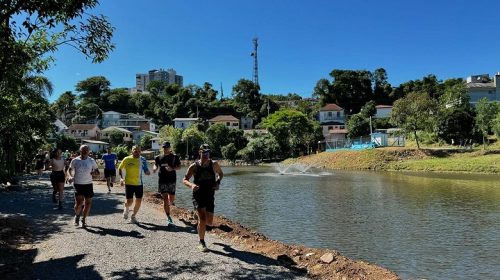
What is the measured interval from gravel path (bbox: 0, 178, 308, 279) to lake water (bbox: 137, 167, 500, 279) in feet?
12.3

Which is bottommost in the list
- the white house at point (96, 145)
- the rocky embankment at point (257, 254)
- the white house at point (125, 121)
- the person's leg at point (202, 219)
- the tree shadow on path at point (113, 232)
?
the rocky embankment at point (257, 254)

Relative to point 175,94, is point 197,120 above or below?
below

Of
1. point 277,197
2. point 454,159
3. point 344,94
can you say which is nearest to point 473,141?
point 454,159

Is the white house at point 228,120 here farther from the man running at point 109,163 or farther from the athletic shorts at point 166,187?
the athletic shorts at point 166,187

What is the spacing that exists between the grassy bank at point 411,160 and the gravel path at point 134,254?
41.4m

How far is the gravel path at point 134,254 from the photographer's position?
783 centimetres

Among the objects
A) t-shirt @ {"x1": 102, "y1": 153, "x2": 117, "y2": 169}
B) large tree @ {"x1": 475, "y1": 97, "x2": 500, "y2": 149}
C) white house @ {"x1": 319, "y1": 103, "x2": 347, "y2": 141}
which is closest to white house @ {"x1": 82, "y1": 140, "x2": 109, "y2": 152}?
white house @ {"x1": 319, "y1": 103, "x2": 347, "y2": 141}

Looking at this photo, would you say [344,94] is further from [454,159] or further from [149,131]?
[454,159]

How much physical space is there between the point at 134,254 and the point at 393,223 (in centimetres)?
1086

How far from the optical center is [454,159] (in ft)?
166

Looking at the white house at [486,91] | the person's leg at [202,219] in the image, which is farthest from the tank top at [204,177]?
the white house at [486,91]

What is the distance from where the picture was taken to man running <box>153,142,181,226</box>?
12047 millimetres

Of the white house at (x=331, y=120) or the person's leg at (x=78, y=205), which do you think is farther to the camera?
the white house at (x=331, y=120)

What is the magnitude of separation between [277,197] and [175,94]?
107m
